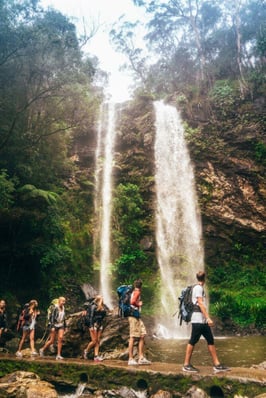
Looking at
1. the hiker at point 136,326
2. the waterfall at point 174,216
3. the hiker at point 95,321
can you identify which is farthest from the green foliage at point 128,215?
the hiker at point 136,326

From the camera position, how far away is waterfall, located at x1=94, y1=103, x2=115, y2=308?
63.6ft

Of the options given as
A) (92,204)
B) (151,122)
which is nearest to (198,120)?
(151,122)

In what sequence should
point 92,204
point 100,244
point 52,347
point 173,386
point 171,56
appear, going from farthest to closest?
point 171,56 → point 92,204 → point 100,244 → point 52,347 → point 173,386

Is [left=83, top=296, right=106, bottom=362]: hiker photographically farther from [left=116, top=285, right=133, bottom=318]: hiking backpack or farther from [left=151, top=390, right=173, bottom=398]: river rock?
[left=151, top=390, right=173, bottom=398]: river rock

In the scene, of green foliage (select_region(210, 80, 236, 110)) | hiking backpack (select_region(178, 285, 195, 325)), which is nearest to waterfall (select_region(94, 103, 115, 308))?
green foliage (select_region(210, 80, 236, 110))

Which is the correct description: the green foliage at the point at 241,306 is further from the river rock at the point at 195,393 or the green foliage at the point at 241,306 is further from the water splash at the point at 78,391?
the river rock at the point at 195,393

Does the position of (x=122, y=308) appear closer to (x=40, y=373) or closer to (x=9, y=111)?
(x=40, y=373)

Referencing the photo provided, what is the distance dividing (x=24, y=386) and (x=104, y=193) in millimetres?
16652

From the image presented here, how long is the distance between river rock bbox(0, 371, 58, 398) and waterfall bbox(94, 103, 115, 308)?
37.6 ft

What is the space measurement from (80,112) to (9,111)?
153 inches

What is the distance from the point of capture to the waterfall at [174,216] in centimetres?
1862

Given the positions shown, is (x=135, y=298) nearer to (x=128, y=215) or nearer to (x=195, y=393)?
(x=195, y=393)

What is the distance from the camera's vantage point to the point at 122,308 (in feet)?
22.8

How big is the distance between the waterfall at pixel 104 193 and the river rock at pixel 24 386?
37.6 ft
